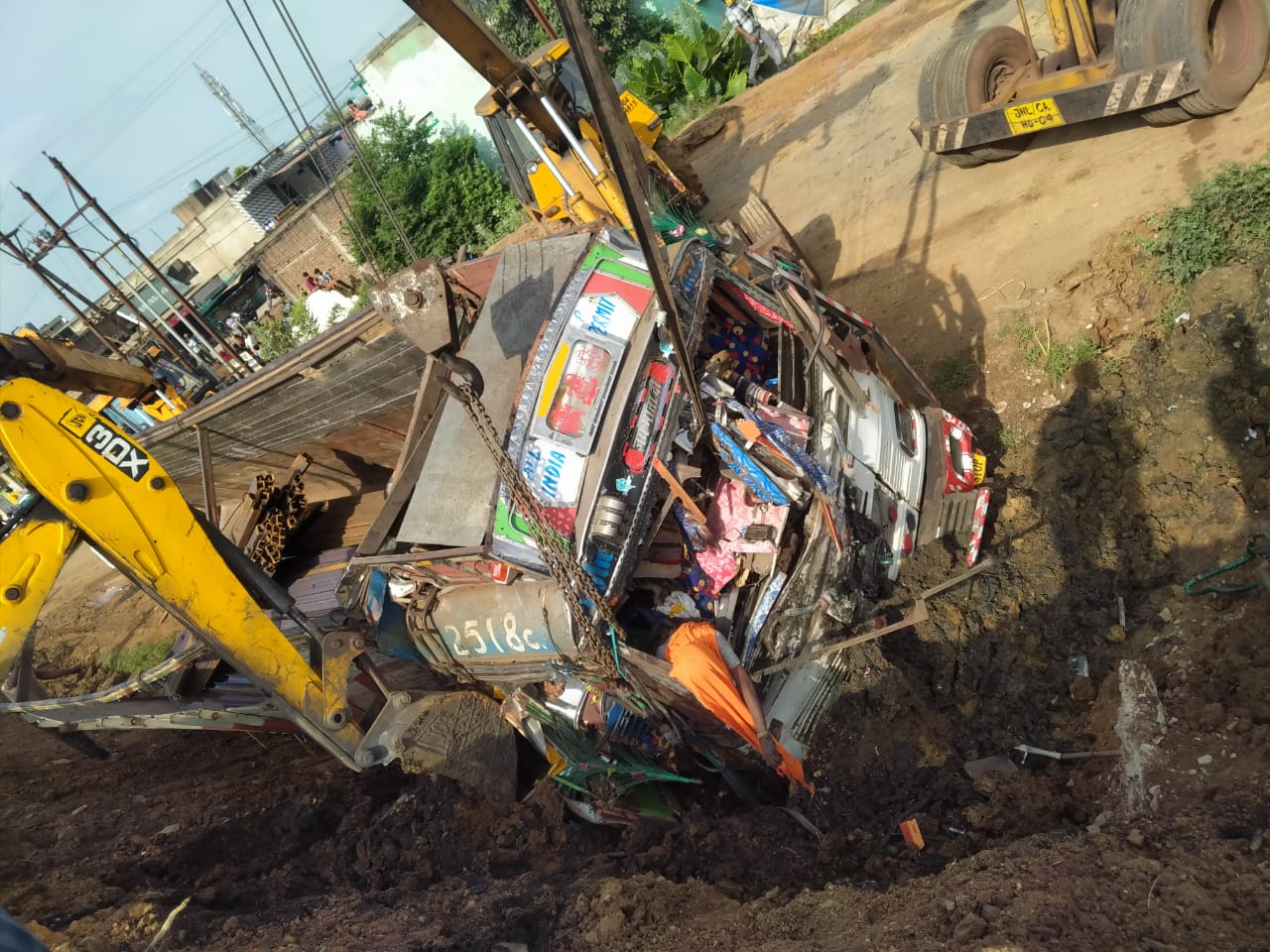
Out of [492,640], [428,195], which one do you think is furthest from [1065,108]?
[428,195]

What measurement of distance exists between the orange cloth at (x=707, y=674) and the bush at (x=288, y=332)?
19966mm

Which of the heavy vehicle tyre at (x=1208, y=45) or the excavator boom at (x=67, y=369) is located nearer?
the excavator boom at (x=67, y=369)

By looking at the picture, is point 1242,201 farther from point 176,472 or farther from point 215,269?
point 215,269

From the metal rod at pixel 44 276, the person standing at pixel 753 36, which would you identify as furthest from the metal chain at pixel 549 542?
the person standing at pixel 753 36

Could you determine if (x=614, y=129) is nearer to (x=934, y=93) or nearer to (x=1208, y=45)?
(x=1208, y=45)

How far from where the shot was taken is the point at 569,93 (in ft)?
34.0

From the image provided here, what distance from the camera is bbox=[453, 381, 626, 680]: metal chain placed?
13.1ft

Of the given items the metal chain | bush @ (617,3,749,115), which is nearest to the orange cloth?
the metal chain

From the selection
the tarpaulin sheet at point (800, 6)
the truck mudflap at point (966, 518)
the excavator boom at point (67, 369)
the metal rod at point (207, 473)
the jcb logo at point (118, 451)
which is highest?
the excavator boom at point (67, 369)

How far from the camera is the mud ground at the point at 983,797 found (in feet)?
10.3

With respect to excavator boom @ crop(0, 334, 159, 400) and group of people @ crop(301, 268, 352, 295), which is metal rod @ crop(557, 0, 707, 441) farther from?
group of people @ crop(301, 268, 352, 295)

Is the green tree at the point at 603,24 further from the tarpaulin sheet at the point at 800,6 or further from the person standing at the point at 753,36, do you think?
the tarpaulin sheet at the point at 800,6

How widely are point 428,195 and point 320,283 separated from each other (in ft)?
18.6

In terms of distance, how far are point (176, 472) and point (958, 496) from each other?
7.25 metres
